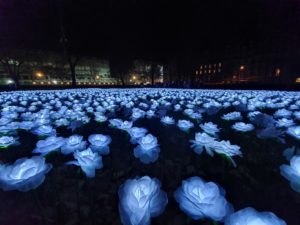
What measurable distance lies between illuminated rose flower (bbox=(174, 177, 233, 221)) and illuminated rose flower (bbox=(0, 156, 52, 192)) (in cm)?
70

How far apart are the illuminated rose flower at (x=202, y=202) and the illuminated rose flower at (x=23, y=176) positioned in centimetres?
70

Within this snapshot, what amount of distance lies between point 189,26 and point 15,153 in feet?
79.3

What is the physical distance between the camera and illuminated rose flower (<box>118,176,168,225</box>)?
0.70 metres

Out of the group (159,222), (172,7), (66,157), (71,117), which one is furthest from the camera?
(172,7)

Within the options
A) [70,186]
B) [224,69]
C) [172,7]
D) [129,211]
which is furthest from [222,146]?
[224,69]

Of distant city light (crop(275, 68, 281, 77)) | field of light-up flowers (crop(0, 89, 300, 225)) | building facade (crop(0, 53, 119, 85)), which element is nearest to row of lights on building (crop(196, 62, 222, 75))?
distant city light (crop(275, 68, 281, 77))

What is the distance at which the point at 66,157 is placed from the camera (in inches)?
71.8

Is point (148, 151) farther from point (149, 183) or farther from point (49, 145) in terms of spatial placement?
point (49, 145)

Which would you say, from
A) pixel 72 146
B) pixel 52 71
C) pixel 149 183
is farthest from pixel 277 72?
pixel 52 71

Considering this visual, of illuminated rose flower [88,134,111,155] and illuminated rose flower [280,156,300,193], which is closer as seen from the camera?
illuminated rose flower [280,156,300,193]

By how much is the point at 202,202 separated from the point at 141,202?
0.25 m

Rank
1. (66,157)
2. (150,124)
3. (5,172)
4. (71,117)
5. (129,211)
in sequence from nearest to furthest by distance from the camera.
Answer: (129,211) → (5,172) → (66,157) → (71,117) → (150,124)

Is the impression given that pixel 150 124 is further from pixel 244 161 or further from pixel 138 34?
pixel 138 34

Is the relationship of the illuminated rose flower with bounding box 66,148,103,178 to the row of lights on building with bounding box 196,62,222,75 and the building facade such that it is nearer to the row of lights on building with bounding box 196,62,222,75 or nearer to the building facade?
the building facade
